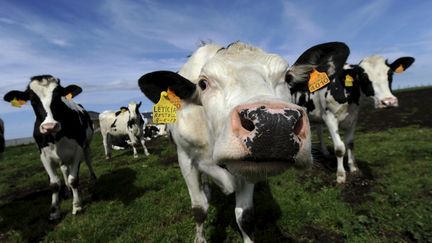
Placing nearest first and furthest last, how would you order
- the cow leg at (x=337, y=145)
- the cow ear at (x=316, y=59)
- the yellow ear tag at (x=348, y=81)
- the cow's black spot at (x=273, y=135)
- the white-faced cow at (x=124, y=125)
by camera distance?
the cow's black spot at (x=273, y=135), the cow ear at (x=316, y=59), the cow leg at (x=337, y=145), the yellow ear tag at (x=348, y=81), the white-faced cow at (x=124, y=125)

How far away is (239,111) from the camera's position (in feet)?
7.44

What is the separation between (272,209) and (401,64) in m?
4.55

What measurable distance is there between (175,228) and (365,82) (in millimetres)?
5130

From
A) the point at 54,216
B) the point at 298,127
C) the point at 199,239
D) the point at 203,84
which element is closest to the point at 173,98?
the point at 203,84

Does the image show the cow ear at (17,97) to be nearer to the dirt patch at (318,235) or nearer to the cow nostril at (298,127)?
the dirt patch at (318,235)

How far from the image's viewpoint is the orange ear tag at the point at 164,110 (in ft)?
12.6

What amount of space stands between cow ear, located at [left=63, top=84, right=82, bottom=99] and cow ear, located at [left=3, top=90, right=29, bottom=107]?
0.72 metres

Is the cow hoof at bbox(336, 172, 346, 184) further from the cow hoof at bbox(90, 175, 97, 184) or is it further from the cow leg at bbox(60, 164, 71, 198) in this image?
the cow hoof at bbox(90, 175, 97, 184)

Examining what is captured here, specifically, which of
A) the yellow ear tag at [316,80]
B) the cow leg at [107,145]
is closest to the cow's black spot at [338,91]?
the yellow ear tag at [316,80]

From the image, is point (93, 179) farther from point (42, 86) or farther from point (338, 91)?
point (338, 91)

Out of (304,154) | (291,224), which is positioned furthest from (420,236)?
(304,154)

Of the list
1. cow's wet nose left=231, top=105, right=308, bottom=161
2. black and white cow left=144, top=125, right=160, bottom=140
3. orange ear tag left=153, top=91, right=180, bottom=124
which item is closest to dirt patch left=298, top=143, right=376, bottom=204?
orange ear tag left=153, top=91, right=180, bottom=124

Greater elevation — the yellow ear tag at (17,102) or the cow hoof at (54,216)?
the yellow ear tag at (17,102)

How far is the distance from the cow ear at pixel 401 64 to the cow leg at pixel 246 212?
5.24 metres
